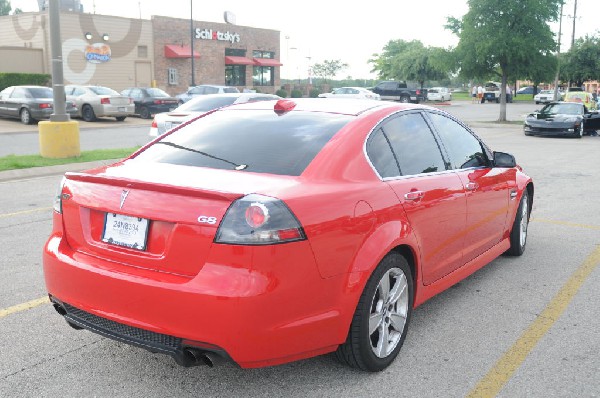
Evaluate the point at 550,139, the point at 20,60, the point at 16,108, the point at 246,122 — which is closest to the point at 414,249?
the point at 246,122

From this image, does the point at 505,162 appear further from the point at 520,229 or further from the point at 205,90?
the point at 205,90

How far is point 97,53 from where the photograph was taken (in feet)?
128

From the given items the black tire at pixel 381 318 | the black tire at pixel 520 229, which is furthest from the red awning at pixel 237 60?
the black tire at pixel 381 318

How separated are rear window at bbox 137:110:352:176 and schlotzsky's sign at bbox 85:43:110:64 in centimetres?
3749

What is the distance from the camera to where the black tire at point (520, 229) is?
5871 mm

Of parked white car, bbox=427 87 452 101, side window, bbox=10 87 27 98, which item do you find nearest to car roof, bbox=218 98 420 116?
side window, bbox=10 87 27 98

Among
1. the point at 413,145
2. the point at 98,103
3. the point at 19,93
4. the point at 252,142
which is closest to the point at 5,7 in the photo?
the point at 98,103

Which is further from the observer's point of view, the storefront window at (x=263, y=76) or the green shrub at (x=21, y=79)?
the storefront window at (x=263, y=76)

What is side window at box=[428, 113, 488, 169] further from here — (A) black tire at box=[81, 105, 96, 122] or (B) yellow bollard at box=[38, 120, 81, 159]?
(A) black tire at box=[81, 105, 96, 122]

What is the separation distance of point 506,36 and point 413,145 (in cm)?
2675

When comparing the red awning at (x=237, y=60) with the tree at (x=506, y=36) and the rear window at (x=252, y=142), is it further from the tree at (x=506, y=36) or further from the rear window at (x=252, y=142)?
the rear window at (x=252, y=142)

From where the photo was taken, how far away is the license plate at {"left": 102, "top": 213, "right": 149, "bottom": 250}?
312cm

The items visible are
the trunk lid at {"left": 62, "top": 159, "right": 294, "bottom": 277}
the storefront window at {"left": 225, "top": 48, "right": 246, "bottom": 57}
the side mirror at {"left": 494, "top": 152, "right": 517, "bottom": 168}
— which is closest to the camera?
the trunk lid at {"left": 62, "top": 159, "right": 294, "bottom": 277}

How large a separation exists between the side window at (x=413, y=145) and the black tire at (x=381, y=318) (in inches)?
28.0
